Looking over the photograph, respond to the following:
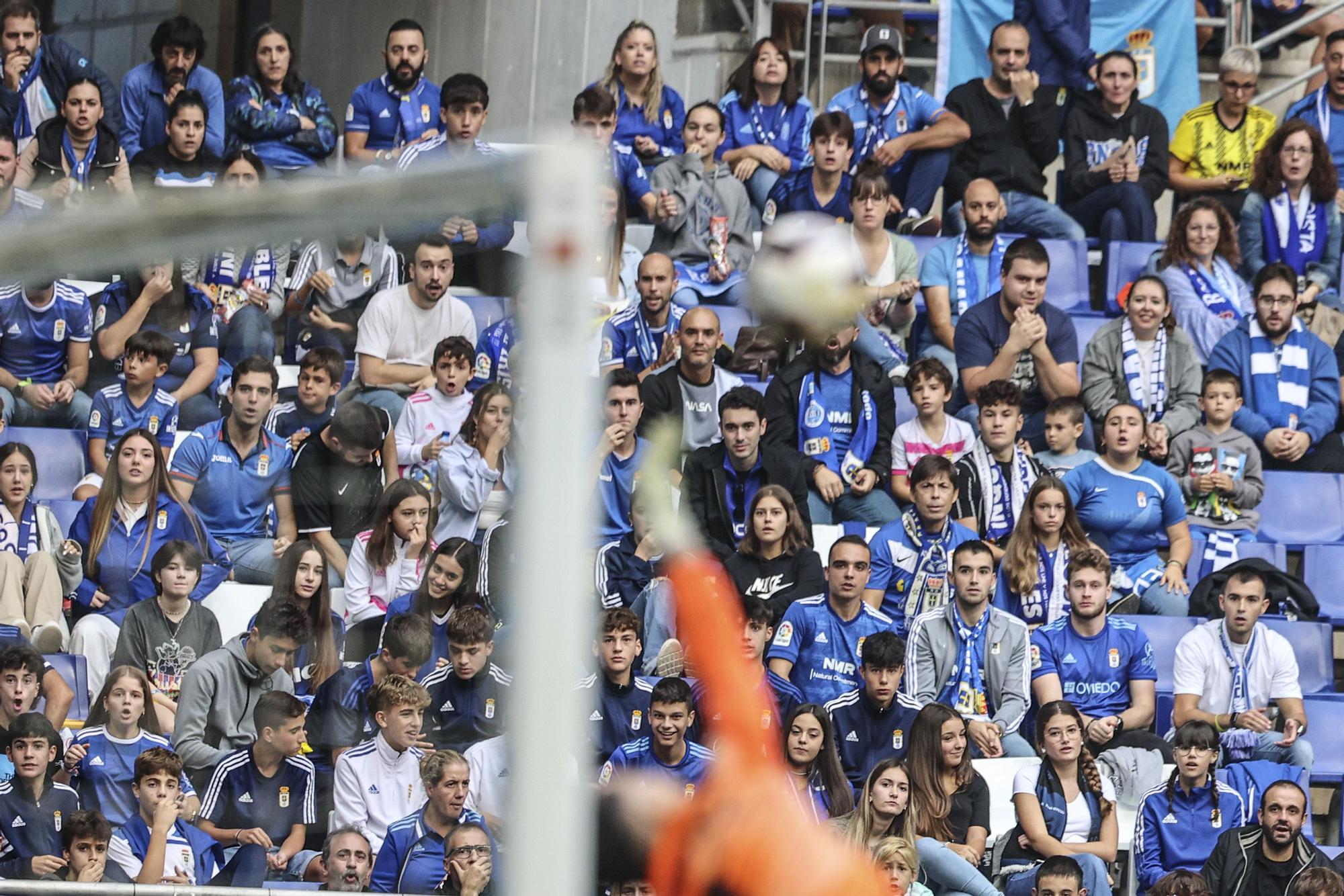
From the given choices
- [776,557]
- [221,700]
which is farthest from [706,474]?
[221,700]

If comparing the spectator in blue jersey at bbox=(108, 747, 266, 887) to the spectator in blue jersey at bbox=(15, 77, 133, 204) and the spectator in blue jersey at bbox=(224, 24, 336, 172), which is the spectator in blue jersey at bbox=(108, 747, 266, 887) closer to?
the spectator in blue jersey at bbox=(15, 77, 133, 204)

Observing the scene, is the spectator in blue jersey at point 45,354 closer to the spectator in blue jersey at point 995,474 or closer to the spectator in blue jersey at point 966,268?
the spectator in blue jersey at point 995,474

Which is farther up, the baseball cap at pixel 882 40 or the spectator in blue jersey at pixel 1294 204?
the baseball cap at pixel 882 40

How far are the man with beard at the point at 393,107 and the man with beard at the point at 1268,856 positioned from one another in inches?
171

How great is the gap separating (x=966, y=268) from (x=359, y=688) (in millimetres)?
4933

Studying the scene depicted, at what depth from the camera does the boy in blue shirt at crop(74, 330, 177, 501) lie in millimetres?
3205

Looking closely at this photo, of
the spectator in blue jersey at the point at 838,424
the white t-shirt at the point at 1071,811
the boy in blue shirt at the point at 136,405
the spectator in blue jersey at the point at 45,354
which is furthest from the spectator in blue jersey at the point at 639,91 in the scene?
the spectator in blue jersey at the point at 45,354

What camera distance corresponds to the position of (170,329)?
320 cm

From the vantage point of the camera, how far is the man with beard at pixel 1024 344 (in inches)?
297

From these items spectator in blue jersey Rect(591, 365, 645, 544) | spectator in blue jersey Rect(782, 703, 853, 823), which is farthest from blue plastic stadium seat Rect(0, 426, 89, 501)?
spectator in blue jersey Rect(782, 703, 853, 823)

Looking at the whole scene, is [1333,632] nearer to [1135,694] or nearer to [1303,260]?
[1135,694]

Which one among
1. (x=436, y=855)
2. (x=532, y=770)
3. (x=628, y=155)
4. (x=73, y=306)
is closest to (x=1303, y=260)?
(x=628, y=155)

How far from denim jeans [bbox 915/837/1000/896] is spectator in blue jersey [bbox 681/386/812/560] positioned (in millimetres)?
1343

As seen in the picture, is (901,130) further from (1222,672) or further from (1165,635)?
(1222,672)
